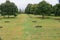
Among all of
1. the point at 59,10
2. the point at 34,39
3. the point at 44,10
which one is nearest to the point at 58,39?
the point at 34,39

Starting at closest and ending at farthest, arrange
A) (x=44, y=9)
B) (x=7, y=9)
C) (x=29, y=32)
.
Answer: (x=29, y=32), (x=44, y=9), (x=7, y=9)

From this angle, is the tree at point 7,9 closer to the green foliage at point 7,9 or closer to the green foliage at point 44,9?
the green foliage at point 7,9

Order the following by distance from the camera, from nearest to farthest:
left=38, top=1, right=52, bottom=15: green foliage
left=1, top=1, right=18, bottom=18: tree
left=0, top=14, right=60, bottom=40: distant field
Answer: left=0, top=14, right=60, bottom=40: distant field < left=38, top=1, right=52, bottom=15: green foliage < left=1, top=1, right=18, bottom=18: tree

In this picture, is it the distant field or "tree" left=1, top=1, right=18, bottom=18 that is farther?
"tree" left=1, top=1, right=18, bottom=18

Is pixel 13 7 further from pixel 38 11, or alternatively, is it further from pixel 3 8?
pixel 38 11

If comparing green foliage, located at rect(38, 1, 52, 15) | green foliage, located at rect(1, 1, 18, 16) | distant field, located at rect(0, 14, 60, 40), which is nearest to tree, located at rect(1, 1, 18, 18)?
green foliage, located at rect(1, 1, 18, 16)

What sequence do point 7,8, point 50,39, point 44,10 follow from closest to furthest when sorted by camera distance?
point 50,39
point 44,10
point 7,8

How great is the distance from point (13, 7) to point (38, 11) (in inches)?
407

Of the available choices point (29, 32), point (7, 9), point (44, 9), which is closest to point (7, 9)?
point (7, 9)

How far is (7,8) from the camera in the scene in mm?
64750

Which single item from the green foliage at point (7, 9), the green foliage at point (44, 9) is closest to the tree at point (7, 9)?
the green foliage at point (7, 9)

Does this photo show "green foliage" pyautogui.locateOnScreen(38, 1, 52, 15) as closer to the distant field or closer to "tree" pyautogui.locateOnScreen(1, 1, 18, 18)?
"tree" pyautogui.locateOnScreen(1, 1, 18, 18)

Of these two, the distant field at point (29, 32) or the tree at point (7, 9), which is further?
the tree at point (7, 9)

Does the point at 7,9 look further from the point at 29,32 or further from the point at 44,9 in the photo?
the point at 29,32
